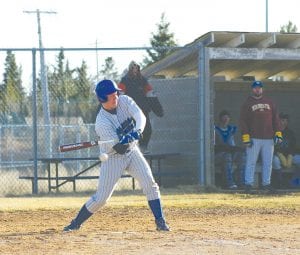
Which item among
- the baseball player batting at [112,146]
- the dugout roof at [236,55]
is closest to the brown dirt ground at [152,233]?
the baseball player batting at [112,146]

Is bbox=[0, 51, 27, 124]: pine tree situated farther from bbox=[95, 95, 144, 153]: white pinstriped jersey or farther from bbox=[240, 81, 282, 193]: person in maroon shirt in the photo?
bbox=[95, 95, 144, 153]: white pinstriped jersey

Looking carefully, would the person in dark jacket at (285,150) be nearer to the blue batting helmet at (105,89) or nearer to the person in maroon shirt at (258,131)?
the person in maroon shirt at (258,131)

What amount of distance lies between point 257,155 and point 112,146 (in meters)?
6.32

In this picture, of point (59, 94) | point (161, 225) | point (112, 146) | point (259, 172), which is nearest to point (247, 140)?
point (259, 172)

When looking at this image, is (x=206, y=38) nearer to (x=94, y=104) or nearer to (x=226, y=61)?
(x=226, y=61)

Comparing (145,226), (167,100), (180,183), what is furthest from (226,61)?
(145,226)

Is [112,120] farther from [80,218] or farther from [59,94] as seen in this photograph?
[59,94]

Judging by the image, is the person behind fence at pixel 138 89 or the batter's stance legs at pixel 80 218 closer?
the batter's stance legs at pixel 80 218

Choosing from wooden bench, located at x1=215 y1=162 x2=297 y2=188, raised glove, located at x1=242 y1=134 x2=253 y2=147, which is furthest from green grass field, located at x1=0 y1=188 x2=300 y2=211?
wooden bench, located at x1=215 y1=162 x2=297 y2=188

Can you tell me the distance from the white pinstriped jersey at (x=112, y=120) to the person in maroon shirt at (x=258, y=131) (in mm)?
5866

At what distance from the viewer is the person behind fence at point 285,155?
16.6 meters

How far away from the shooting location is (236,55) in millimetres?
16234

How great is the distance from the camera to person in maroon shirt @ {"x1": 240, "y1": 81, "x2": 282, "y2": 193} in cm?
1522

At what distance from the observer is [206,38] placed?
631 inches
